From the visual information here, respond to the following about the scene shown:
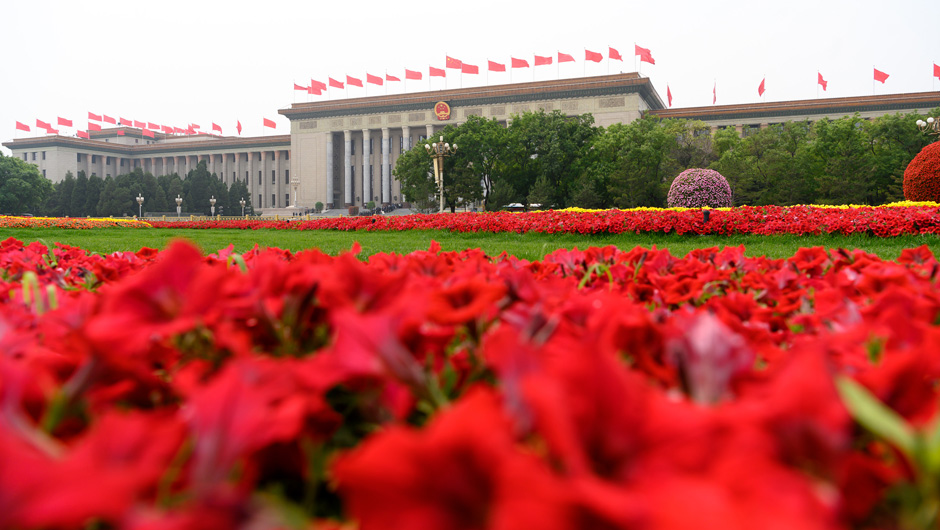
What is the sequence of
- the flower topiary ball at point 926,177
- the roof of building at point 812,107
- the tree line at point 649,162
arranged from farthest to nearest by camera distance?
the roof of building at point 812,107, the tree line at point 649,162, the flower topiary ball at point 926,177

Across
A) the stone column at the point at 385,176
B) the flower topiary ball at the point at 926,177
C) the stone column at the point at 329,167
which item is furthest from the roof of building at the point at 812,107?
the flower topiary ball at the point at 926,177

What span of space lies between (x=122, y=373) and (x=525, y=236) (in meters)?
10.5

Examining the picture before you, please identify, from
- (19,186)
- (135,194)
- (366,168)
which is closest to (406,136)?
(366,168)

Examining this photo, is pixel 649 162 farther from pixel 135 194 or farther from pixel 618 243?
pixel 135 194

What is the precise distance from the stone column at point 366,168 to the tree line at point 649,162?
18008mm

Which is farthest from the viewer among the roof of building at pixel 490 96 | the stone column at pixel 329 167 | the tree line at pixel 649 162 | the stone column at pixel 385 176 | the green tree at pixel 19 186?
the stone column at pixel 329 167

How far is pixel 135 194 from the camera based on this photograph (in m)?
47.6

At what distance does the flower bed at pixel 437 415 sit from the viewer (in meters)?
0.29

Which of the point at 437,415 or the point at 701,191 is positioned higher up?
the point at 701,191

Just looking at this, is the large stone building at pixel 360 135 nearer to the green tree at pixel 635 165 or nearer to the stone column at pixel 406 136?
the stone column at pixel 406 136

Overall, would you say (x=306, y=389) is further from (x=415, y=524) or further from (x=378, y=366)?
(x=415, y=524)

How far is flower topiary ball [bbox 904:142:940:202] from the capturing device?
474 inches

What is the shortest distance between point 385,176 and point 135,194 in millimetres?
20214

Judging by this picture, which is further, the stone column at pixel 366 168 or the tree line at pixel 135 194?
the stone column at pixel 366 168
